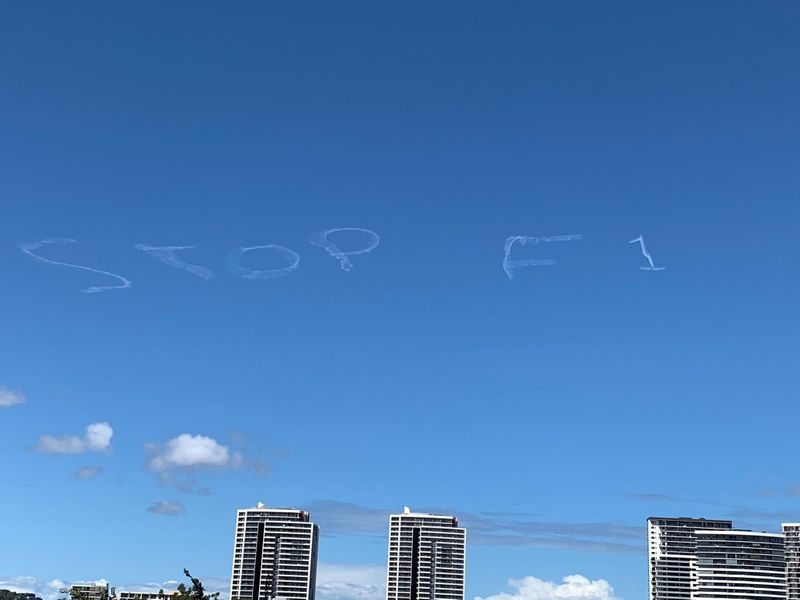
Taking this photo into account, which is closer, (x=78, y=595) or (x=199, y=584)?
(x=199, y=584)
